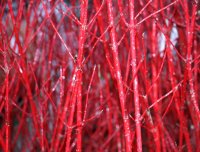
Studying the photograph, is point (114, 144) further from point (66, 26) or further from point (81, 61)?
point (81, 61)

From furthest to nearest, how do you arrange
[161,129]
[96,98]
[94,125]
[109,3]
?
[94,125] → [96,98] → [161,129] → [109,3]

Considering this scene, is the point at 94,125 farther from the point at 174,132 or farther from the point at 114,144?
the point at 174,132

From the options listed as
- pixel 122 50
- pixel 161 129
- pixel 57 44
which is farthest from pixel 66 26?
pixel 161 129

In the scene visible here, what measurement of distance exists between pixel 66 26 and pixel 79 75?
1780 millimetres

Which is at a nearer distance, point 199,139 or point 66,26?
point 199,139

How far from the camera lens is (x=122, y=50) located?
2.96 meters

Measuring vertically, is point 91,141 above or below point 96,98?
below

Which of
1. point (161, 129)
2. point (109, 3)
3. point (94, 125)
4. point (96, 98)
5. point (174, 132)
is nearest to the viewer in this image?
point (109, 3)

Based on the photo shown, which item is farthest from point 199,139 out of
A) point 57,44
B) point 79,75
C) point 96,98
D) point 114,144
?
point 57,44

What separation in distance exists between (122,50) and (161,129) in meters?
1.12

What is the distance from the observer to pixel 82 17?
1501mm

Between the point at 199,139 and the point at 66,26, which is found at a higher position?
the point at 66,26

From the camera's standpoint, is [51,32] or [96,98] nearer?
[51,32]

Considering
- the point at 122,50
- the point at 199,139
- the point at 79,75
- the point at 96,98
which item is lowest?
the point at 199,139
